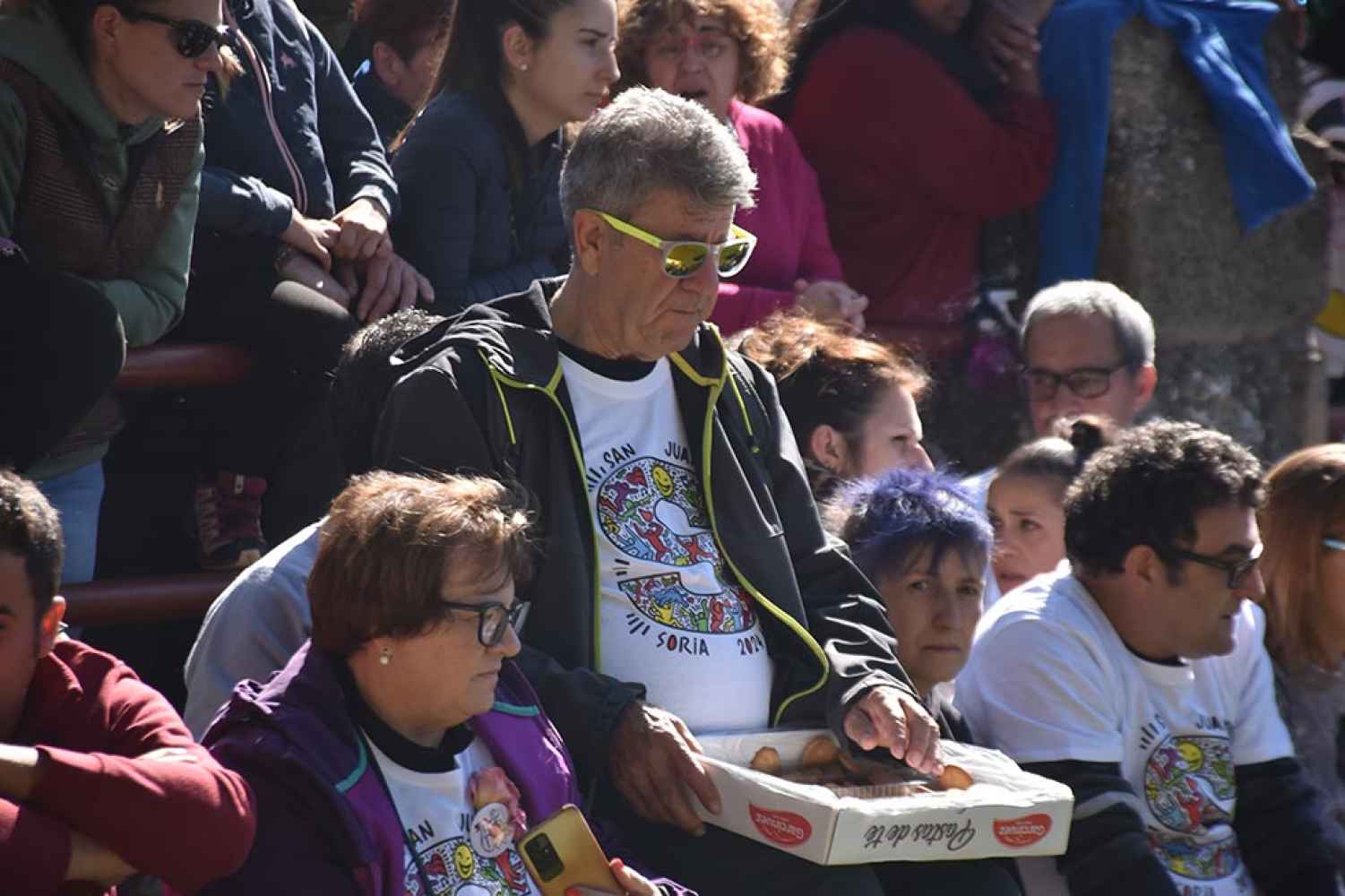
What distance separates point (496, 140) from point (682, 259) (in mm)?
1306

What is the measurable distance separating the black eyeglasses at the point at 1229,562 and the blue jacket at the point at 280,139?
2.01 m

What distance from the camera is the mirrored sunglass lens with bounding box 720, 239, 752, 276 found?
158 inches

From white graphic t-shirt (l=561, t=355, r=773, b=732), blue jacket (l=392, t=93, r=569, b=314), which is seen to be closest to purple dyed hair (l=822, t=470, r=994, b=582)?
white graphic t-shirt (l=561, t=355, r=773, b=732)

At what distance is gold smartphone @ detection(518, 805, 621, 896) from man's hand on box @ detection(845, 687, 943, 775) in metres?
0.64

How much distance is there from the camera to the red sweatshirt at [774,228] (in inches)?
226

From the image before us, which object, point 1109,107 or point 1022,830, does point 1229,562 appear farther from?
point 1109,107

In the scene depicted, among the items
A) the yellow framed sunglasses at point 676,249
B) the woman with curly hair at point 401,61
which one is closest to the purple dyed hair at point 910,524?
the yellow framed sunglasses at point 676,249

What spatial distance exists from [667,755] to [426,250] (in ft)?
6.30

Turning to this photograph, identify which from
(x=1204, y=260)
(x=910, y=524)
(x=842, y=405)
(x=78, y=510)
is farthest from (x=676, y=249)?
(x=1204, y=260)

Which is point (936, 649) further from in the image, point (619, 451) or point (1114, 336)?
point (1114, 336)

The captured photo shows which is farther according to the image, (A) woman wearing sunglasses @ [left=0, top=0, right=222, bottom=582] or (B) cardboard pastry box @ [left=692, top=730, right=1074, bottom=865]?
(A) woman wearing sunglasses @ [left=0, top=0, right=222, bottom=582]

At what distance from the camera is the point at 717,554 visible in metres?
3.92

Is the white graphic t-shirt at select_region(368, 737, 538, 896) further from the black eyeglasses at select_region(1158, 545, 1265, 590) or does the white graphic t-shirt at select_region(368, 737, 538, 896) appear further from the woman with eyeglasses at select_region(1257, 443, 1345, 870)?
the woman with eyeglasses at select_region(1257, 443, 1345, 870)

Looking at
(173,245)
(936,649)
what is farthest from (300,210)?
(936,649)
